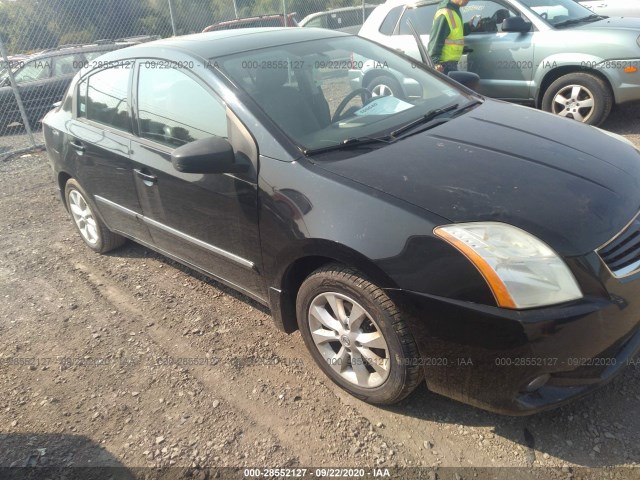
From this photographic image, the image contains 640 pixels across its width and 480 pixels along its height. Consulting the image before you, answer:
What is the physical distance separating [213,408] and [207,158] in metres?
→ 1.25

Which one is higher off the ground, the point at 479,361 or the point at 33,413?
the point at 479,361

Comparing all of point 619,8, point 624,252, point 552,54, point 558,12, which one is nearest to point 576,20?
point 558,12

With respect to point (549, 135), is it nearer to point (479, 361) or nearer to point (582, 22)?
point (479, 361)

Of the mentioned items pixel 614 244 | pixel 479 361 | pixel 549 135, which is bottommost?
pixel 479 361

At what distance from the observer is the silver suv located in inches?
214

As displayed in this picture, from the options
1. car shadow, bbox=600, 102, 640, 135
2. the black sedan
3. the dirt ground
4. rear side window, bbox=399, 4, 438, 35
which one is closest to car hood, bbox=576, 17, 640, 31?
car shadow, bbox=600, 102, 640, 135

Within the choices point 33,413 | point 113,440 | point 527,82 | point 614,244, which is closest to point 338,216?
point 614,244

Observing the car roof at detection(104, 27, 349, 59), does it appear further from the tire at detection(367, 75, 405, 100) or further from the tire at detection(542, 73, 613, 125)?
the tire at detection(542, 73, 613, 125)

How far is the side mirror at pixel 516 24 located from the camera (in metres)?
5.93

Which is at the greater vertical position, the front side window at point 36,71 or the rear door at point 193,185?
the rear door at point 193,185

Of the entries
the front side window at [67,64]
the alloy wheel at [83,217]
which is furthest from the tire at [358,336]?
the front side window at [67,64]

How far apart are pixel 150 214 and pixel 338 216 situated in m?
1.62

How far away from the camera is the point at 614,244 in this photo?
2004mm

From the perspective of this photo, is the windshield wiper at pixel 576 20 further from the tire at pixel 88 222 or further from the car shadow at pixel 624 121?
the tire at pixel 88 222
